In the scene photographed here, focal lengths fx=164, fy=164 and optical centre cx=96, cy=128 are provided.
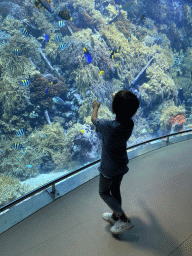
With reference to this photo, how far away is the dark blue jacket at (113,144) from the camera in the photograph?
39.8 inches

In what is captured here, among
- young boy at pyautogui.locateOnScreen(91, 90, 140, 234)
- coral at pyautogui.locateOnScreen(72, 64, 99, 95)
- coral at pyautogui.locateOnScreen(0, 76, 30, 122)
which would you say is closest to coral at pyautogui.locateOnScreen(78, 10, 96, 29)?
coral at pyautogui.locateOnScreen(72, 64, 99, 95)

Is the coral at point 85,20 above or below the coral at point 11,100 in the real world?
above

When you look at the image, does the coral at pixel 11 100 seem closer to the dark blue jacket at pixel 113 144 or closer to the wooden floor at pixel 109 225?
the wooden floor at pixel 109 225

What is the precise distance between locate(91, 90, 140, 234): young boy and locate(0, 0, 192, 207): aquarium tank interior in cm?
400

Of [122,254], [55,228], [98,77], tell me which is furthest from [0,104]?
[122,254]

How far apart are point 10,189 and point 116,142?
257 inches

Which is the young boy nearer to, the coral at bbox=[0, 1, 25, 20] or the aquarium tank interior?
the aquarium tank interior

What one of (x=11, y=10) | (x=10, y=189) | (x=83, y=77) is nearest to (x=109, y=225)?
(x=10, y=189)

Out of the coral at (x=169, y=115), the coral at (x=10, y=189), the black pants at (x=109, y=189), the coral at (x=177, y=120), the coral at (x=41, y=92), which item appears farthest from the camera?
the coral at (x=169, y=115)

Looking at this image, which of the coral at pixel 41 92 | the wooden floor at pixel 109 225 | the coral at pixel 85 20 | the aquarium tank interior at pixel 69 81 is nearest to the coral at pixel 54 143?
the aquarium tank interior at pixel 69 81

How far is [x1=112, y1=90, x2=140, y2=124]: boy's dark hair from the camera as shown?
0.94 m

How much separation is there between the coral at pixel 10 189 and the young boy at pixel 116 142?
19.6 ft

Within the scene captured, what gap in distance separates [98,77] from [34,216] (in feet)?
28.7

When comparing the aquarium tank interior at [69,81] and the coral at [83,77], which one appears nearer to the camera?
the aquarium tank interior at [69,81]
